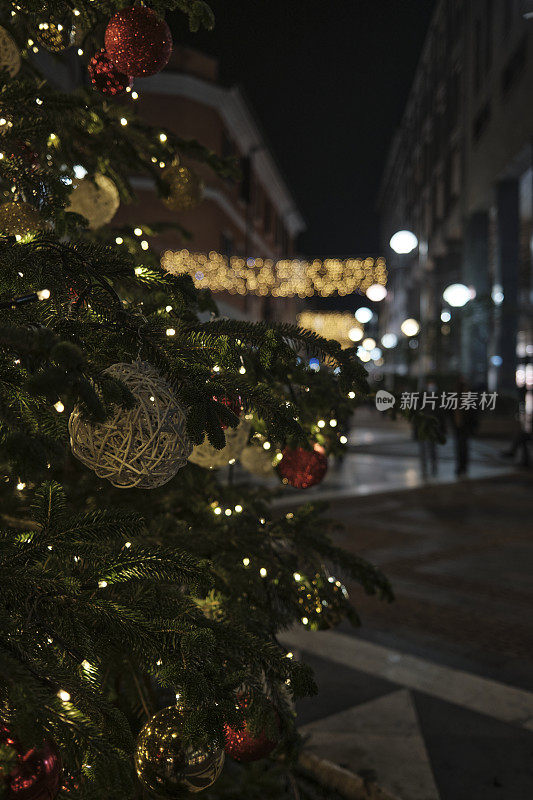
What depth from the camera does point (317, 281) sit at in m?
27.5

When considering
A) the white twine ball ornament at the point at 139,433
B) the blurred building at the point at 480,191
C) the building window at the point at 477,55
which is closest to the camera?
the white twine ball ornament at the point at 139,433

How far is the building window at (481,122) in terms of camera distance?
27031mm

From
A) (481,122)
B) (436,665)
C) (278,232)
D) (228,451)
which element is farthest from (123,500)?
(278,232)

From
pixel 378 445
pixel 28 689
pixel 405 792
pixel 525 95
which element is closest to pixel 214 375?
pixel 28 689

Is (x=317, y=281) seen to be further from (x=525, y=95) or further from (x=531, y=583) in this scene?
(x=531, y=583)

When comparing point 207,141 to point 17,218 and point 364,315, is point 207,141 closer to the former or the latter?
point 364,315

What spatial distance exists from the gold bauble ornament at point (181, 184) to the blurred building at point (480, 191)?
507 inches

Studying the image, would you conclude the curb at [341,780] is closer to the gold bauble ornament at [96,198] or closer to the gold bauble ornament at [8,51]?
the gold bauble ornament at [96,198]

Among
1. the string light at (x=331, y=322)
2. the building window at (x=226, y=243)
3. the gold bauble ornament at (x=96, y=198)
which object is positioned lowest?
the gold bauble ornament at (x=96, y=198)

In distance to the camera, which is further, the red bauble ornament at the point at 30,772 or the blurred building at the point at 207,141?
the blurred building at the point at 207,141

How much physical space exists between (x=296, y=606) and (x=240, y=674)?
0.93 meters

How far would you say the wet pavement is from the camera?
328cm

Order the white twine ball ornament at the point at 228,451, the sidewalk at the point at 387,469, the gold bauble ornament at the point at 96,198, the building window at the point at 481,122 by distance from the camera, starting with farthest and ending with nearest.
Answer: the building window at the point at 481,122 → the sidewalk at the point at 387,469 → the gold bauble ornament at the point at 96,198 → the white twine ball ornament at the point at 228,451

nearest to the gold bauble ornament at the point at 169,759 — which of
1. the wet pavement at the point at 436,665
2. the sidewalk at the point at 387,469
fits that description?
the wet pavement at the point at 436,665
